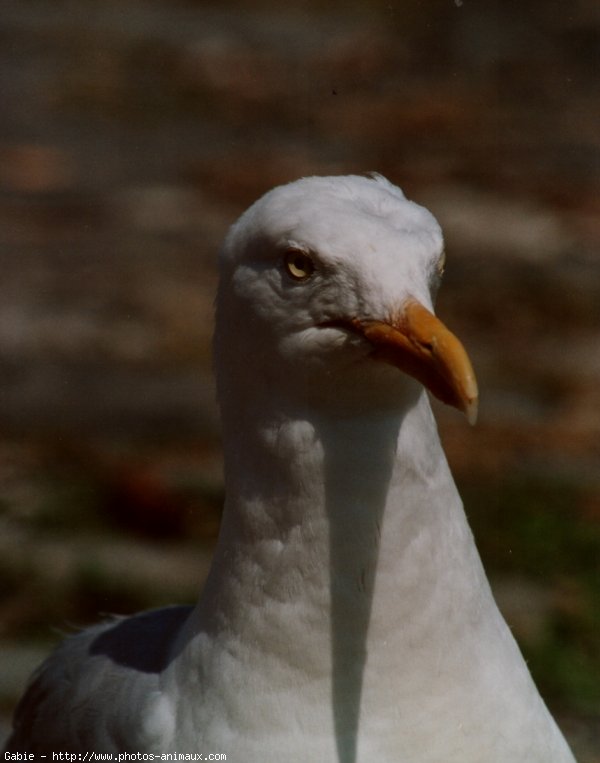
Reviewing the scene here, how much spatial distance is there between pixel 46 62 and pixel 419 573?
6003 mm

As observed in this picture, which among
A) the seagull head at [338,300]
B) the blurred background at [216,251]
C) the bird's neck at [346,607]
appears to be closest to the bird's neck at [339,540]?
the bird's neck at [346,607]

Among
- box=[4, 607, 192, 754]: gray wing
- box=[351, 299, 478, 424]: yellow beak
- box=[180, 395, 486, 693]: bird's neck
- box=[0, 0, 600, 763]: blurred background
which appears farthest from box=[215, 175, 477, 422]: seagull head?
box=[0, 0, 600, 763]: blurred background

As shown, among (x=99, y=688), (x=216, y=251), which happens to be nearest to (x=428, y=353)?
(x=99, y=688)

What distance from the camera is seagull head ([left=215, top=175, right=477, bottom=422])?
2385 mm

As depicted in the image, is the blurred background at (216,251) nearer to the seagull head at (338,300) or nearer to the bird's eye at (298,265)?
the seagull head at (338,300)

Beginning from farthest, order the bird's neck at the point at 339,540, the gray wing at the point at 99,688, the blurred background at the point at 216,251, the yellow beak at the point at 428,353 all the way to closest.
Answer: the blurred background at the point at 216,251
the gray wing at the point at 99,688
the bird's neck at the point at 339,540
the yellow beak at the point at 428,353

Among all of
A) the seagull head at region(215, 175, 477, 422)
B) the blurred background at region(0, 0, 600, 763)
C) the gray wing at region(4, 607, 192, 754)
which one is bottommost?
the blurred background at region(0, 0, 600, 763)

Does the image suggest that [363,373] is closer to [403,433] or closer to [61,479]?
[403,433]

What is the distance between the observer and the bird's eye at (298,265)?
2.52 m

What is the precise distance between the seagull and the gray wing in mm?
76

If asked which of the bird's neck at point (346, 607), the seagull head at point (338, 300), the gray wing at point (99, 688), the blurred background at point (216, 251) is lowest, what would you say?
the blurred background at point (216, 251)

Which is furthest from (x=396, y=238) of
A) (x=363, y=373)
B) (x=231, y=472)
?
(x=231, y=472)

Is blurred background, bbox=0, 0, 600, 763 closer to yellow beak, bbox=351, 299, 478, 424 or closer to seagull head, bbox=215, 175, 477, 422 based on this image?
seagull head, bbox=215, 175, 477, 422

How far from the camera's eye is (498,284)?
22.0ft
